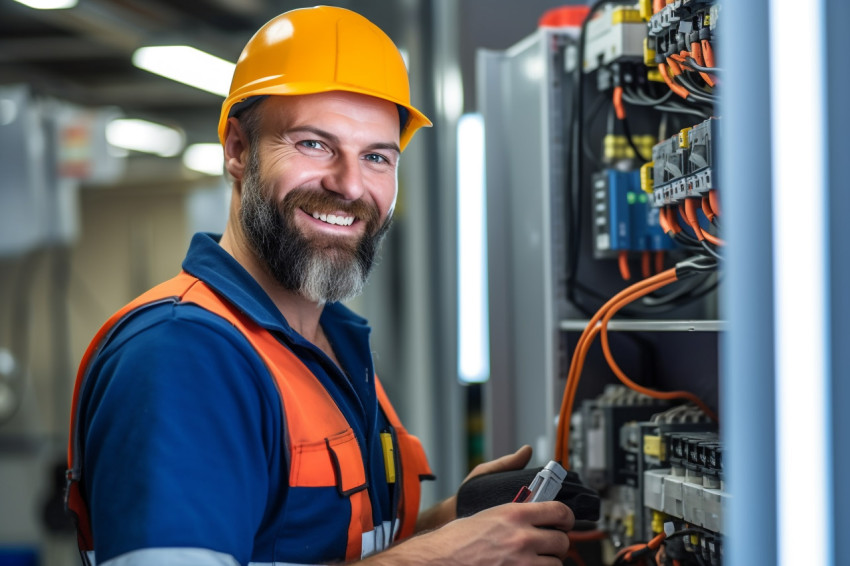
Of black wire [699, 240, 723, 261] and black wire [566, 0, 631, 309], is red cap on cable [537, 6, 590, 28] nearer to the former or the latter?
black wire [566, 0, 631, 309]

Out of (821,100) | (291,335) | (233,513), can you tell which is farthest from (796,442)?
(291,335)

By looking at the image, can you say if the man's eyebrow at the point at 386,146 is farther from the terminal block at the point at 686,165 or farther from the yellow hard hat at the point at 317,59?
the terminal block at the point at 686,165

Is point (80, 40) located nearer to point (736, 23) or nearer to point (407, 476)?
point (407, 476)

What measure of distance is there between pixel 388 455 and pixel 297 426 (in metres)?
0.31

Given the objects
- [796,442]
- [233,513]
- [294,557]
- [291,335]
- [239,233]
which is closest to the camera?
[796,442]

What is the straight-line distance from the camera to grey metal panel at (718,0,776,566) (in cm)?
72

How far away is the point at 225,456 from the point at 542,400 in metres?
1.17

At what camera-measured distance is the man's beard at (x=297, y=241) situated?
141 cm

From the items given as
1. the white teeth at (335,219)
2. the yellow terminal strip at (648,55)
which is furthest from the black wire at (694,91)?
the white teeth at (335,219)

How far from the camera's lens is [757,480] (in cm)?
72

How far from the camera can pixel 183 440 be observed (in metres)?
1.03

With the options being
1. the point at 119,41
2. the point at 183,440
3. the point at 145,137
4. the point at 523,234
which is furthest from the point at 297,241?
the point at 145,137

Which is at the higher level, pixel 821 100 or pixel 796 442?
pixel 821 100

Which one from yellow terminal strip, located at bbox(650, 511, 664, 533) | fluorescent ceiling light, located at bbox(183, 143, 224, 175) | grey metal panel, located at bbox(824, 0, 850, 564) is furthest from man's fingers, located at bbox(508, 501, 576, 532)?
fluorescent ceiling light, located at bbox(183, 143, 224, 175)
